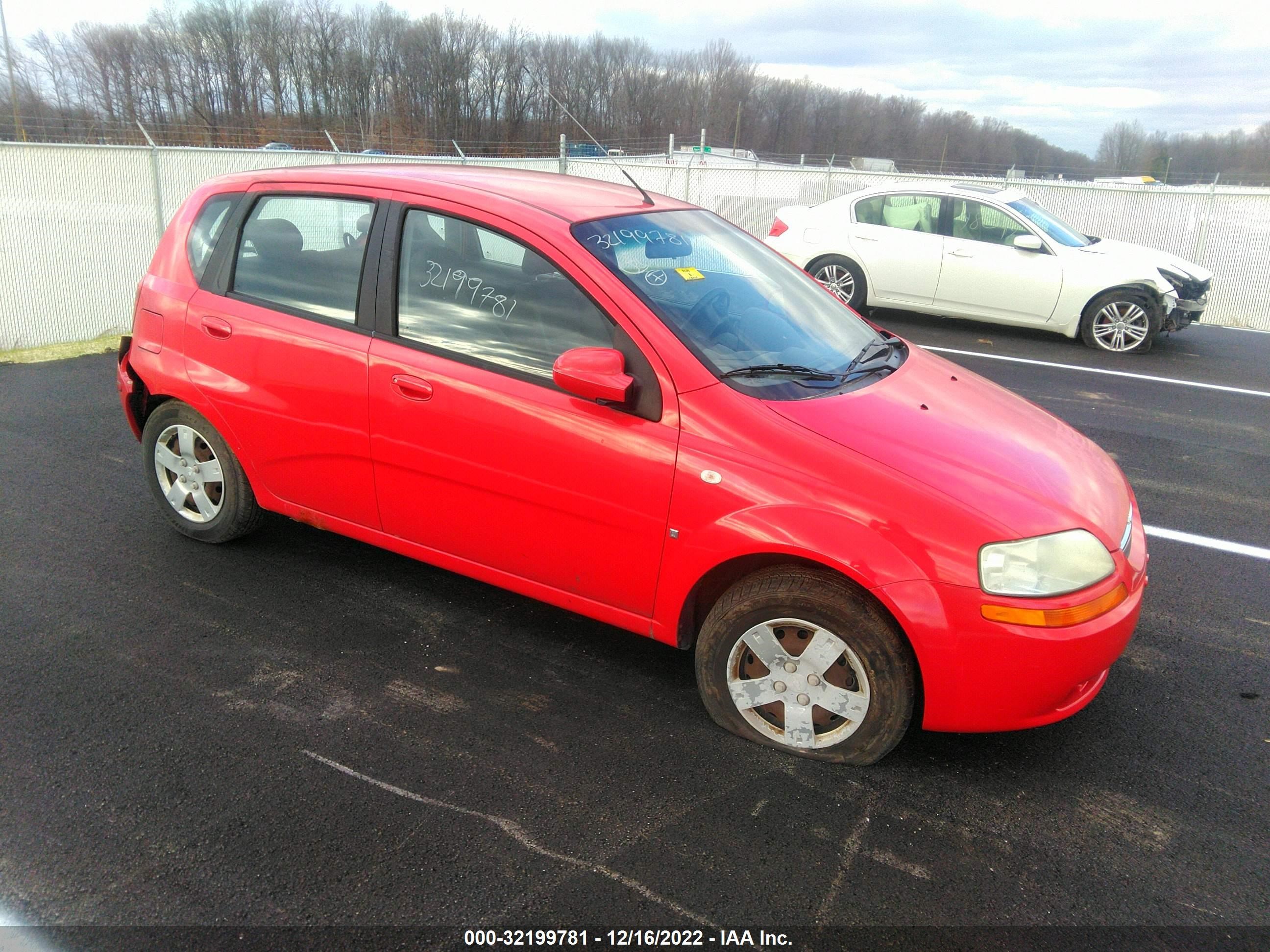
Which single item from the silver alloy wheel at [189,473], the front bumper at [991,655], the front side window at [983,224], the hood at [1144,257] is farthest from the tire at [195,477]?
the hood at [1144,257]

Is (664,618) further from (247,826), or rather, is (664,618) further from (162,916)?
(162,916)

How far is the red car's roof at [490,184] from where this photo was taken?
11.7ft

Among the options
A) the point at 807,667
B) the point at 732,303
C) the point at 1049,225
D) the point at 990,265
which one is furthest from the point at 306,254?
the point at 1049,225

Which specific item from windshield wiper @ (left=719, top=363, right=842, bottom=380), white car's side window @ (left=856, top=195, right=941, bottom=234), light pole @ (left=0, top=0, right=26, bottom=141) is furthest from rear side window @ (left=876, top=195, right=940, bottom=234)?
light pole @ (left=0, top=0, right=26, bottom=141)

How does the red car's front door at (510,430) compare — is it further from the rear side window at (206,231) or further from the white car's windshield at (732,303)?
the rear side window at (206,231)

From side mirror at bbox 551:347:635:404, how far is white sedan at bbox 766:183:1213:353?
756 cm

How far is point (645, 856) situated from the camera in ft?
8.49

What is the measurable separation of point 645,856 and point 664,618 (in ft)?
2.68

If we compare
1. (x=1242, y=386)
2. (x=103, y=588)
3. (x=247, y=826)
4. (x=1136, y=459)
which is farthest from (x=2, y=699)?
(x=1242, y=386)

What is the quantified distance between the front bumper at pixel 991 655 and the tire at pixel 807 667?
0.10 metres

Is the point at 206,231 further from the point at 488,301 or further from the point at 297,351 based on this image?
the point at 488,301

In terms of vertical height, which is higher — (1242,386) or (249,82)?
(249,82)

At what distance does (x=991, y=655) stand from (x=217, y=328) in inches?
132

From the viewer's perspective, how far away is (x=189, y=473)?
14.2 ft
